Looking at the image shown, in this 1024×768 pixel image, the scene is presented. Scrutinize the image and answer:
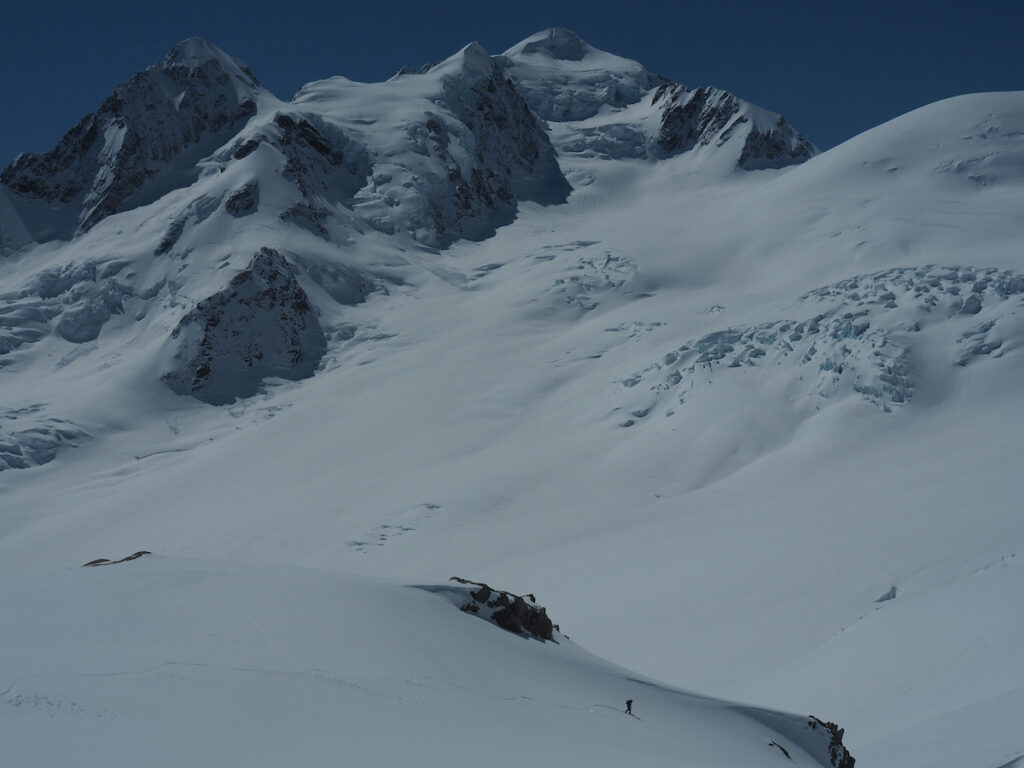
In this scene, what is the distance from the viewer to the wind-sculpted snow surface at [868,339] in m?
36.9

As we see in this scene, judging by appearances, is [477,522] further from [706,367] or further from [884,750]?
[884,750]

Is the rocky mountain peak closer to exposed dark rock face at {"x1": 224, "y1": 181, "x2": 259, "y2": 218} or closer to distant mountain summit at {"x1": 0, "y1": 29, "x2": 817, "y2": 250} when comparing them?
distant mountain summit at {"x1": 0, "y1": 29, "x2": 817, "y2": 250}

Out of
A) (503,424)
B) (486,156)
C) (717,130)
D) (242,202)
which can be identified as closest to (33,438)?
(242,202)

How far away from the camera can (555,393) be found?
5053 cm

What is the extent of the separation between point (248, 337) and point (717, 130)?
68.9 meters

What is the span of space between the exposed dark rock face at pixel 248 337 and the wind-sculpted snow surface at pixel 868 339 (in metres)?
34.9

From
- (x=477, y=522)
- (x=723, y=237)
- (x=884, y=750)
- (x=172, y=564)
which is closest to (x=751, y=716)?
(x=884, y=750)

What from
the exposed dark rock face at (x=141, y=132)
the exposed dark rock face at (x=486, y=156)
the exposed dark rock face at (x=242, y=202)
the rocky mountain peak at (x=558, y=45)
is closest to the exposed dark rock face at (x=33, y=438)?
the exposed dark rock face at (x=242, y=202)

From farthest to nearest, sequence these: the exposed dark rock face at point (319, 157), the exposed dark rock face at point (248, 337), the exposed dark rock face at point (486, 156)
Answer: the exposed dark rock face at point (486, 156)
the exposed dark rock face at point (319, 157)
the exposed dark rock face at point (248, 337)

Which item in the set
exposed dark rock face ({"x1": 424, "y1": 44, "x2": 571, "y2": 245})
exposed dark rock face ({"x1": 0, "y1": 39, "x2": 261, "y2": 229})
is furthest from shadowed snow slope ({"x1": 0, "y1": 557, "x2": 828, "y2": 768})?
exposed dark rock face ({"x1": 0, "y1": 39, "x2": 261, "y2": 229})

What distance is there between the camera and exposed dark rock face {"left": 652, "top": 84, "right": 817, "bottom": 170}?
339 ft

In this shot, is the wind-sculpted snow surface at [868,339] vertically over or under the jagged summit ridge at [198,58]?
under

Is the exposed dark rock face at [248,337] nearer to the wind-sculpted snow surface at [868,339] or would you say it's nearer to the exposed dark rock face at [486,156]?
the exposed dark rock face at [486,156]

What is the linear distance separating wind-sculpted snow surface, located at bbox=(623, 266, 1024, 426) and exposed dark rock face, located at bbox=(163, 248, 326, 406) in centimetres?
3493
